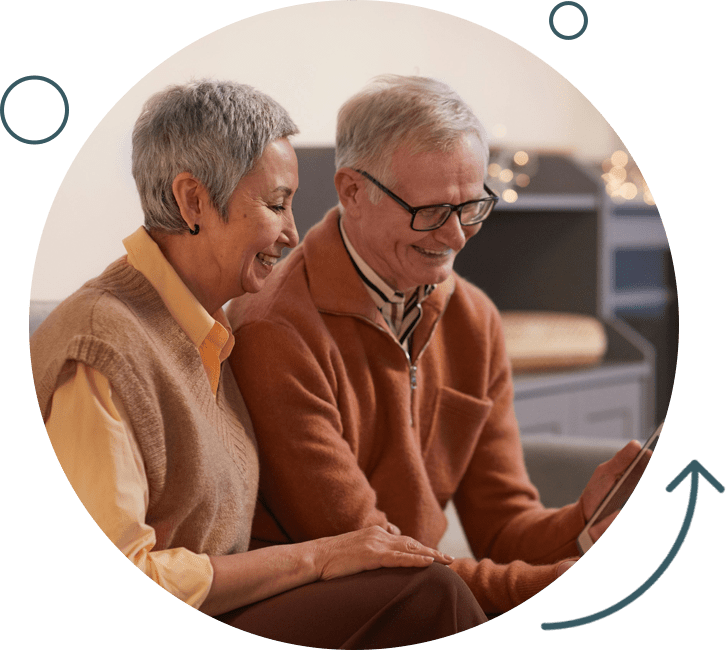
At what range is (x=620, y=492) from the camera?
112 cm

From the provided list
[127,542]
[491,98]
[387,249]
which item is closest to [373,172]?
[387,249]

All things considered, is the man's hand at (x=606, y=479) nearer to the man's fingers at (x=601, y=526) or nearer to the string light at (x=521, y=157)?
the man's fingers at (x=601, y=526)

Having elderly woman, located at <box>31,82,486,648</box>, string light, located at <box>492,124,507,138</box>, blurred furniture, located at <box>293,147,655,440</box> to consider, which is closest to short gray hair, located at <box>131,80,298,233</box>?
elderly woman, located at <box>31,82,486,648</box>

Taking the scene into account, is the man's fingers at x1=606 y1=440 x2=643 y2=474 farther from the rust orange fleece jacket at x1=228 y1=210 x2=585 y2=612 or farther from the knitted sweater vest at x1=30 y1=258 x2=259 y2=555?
the knitted sweater vest at x1=30 y1=258 x2=259 y2=555

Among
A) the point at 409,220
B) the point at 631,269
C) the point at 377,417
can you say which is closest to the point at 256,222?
the point at 409,220

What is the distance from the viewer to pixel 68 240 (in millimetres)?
933

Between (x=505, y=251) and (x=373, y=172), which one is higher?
(x=373, y=172)

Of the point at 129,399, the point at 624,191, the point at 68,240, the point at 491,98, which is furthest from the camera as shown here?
the point at 624,191

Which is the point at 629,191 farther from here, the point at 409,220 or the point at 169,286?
the point at 169,286

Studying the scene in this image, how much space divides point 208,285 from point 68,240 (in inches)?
6.9

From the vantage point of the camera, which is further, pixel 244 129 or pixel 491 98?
pixel 491 98

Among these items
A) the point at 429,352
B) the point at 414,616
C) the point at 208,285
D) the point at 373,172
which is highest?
the point at 373,172

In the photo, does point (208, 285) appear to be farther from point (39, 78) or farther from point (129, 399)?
point (39, 78)

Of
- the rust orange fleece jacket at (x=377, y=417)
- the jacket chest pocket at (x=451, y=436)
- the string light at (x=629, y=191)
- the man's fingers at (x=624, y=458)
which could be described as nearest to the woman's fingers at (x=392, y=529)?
the rust orange fleece jacket at (x=377, y=417)
